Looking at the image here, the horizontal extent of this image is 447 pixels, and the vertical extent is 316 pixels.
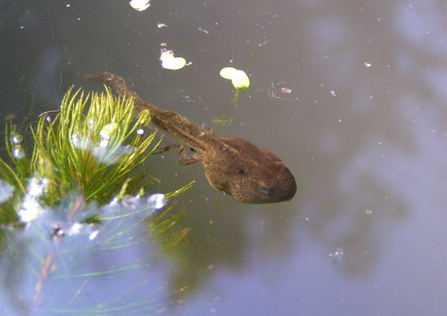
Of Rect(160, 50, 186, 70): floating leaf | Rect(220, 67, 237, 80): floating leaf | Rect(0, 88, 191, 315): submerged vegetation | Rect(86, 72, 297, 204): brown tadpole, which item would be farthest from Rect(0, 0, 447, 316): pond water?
Rect(0, 88, 191, 315): submerged vegetation

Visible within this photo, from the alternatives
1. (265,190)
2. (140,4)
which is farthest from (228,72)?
(140,4)

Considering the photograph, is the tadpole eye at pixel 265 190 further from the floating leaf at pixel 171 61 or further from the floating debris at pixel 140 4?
the floating debris at pixel 140 4

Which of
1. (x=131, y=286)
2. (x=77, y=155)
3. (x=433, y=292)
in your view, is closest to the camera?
(x=77, y=155)

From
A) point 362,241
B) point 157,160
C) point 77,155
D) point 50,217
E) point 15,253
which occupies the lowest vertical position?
point 362,241

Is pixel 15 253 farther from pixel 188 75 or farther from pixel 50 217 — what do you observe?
pixel 188 75

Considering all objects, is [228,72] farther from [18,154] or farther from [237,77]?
[18,154]

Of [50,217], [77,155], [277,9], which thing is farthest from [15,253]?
[277,9]

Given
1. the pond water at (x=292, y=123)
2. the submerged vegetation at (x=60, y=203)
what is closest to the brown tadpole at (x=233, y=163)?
the pond water at (x=292, y=123)
